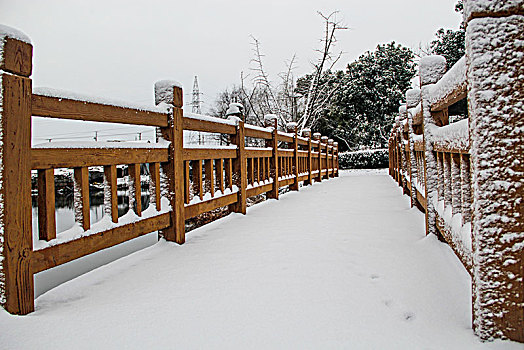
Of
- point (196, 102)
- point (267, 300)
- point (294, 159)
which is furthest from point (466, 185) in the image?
point (196, 102)

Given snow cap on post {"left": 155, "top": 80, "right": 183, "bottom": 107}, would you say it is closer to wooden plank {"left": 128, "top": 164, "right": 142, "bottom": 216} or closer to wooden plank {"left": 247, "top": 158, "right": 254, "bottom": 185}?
wooden plank {"left": 128, "top": 164, "right": 142, "bottom": 216}

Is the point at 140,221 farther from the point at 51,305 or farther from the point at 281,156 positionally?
the point at 281,156

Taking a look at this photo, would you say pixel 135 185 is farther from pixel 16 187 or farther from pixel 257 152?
pixel 257 152

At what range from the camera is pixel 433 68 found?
2.66 m

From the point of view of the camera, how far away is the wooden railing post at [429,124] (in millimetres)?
2588

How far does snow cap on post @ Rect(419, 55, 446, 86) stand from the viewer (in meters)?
2.65

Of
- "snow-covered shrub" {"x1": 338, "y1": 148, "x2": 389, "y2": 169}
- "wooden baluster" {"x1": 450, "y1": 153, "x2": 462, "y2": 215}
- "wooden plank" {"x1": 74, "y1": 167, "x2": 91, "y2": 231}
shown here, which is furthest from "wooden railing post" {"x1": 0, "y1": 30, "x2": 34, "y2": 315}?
"snow-covered shrub" {"x1": 338, "y1": 148, "x2": 389, "y2": 169}

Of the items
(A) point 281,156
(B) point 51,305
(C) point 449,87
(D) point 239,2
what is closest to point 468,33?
(C) point 449,87

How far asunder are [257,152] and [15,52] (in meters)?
3.69

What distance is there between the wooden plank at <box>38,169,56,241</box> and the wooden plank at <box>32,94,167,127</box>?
0.29m

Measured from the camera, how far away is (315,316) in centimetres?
157

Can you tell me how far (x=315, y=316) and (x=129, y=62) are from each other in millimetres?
18292

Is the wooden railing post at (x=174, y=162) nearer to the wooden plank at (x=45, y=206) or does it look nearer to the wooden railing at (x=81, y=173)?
the wooden railing at (x=81, y=173)

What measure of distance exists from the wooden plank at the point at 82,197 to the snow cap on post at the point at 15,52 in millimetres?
578
